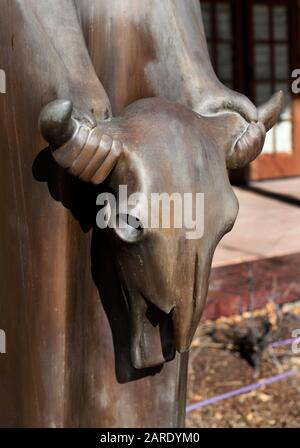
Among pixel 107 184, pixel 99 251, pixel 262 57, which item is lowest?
pixel 262 57

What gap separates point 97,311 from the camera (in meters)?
0.86

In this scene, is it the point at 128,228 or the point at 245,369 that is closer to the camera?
the point at 128,228

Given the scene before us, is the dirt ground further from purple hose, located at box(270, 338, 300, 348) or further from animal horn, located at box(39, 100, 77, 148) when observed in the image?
animal horn, located at box(39, 100, 77, 148)

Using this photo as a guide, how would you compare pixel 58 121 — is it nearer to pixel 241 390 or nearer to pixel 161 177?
pixel 161 177

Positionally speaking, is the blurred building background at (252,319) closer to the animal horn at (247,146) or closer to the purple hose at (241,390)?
the purple hose at (241,390)

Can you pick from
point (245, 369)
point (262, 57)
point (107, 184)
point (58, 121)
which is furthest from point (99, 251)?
point (262, 57)

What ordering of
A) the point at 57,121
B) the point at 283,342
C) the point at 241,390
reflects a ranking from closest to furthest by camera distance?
the point at 57,121
the point at 241,390
the point at 283,342

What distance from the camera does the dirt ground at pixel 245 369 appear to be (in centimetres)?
217

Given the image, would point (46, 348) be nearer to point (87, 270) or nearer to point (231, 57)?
point (87, 270)

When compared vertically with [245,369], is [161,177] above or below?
above

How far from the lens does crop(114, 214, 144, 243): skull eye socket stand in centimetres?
68

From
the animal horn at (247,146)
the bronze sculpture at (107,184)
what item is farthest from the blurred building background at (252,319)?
the animal horn at (247,146)

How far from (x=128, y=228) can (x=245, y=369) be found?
1931mm

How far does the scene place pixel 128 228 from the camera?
68cm
